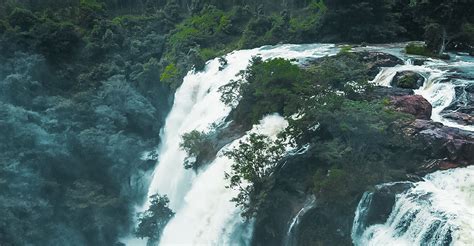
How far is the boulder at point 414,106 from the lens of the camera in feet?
52.1

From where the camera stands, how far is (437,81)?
59.8 feet

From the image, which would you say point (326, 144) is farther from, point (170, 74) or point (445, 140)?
point (170, 74)

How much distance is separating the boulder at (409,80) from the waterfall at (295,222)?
638 centimetres

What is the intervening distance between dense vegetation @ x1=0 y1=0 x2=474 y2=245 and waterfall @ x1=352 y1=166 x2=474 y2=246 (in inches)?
41.2

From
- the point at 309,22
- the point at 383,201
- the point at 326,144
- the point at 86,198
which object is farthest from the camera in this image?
the point at 309,22

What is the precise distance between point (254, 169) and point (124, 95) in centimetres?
1343

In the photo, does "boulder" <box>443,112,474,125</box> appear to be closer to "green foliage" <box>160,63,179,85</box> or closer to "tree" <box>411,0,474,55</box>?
"tree" <box>411,0,474,55</box>

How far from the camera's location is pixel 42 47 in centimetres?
2856

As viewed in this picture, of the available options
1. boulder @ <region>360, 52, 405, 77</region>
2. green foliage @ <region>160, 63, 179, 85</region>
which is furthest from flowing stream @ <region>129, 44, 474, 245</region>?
green foliage @ <region>160, 63, 179, 85</region>

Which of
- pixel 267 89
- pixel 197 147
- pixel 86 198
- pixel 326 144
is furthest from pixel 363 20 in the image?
pixel 86 198

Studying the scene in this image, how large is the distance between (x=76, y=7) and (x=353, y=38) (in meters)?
20.4

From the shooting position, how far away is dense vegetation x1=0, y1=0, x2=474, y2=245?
16750 millimetres

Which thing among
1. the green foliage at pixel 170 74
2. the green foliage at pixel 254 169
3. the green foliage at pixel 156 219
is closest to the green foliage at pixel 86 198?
the green foliage at pixel 156 219

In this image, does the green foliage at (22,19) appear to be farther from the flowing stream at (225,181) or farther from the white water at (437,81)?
the white water at (437,81)
